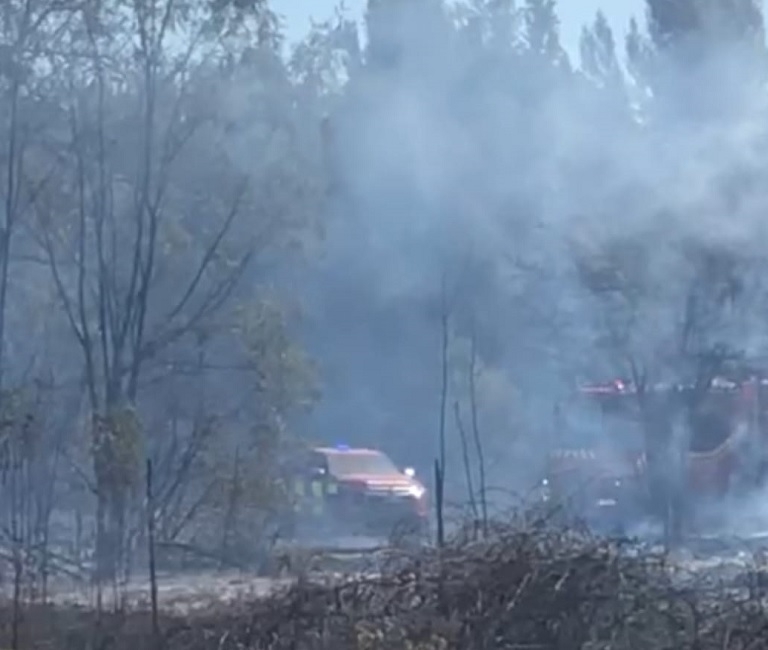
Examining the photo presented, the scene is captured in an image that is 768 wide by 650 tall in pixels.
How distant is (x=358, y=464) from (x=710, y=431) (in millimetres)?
4720

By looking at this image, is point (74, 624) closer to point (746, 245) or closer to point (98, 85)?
point (98, 85)

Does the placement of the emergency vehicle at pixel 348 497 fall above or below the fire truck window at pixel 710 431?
below

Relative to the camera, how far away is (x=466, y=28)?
Answer: 104ft

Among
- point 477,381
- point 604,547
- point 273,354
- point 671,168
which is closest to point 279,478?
point 273,354

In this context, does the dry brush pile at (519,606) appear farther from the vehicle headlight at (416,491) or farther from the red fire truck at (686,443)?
the vehicle headlight at (416,491)

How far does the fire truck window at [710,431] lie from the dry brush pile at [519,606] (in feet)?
46.0

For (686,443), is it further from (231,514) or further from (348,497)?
(231,514)

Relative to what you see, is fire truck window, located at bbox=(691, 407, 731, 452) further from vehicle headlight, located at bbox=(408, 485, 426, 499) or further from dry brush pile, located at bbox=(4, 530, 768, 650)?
dry brush pile, located at bbox=(4, 530, 768, 650)

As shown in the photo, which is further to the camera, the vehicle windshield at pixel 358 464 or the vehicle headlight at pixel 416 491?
the vehicle windshield at pixel 358 464

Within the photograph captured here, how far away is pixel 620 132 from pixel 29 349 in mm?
7246

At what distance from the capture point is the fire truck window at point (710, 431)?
25938 mm

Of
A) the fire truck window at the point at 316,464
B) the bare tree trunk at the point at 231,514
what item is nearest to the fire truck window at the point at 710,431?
the fire truck window at the point at 316,464

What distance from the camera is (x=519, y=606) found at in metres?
11.3

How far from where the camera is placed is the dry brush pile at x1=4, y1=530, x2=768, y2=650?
36.2 feet
